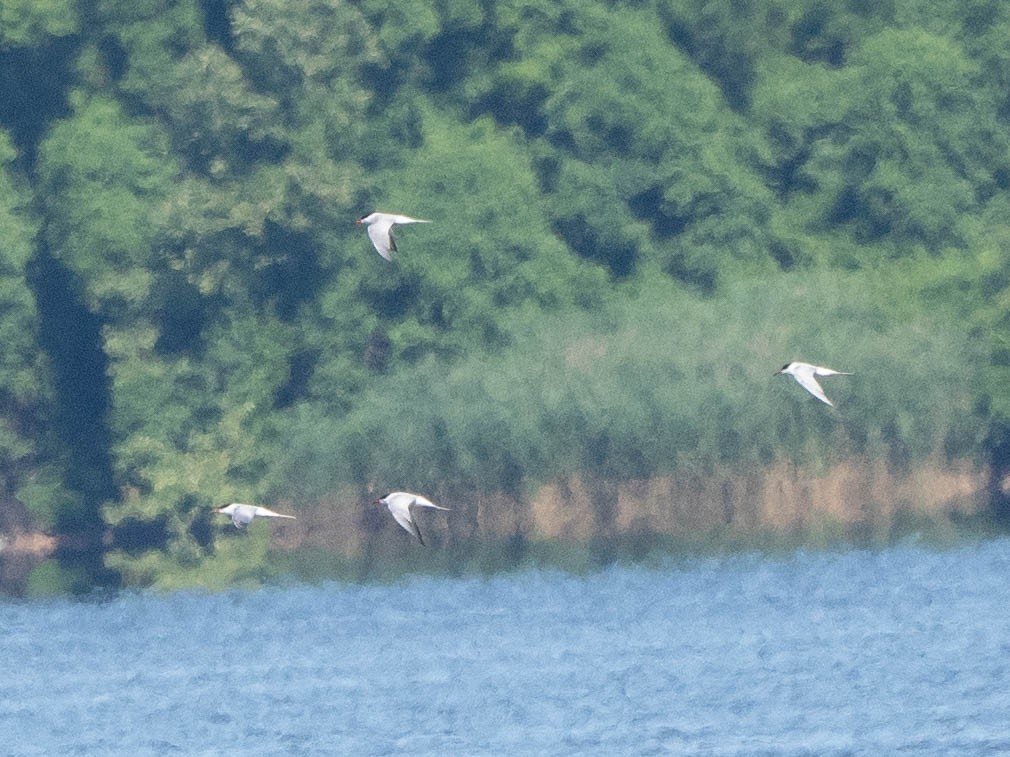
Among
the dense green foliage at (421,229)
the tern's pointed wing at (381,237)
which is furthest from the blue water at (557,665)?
the tern's pointed wing at (381,237)

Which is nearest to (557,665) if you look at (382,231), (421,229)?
(382,231)

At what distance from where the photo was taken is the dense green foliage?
41312 mm

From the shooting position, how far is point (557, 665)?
33.1 m

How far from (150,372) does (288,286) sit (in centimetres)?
303

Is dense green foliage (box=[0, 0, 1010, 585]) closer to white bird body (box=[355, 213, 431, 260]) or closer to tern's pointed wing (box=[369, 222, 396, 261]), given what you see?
white bird body (box=[355, 213, 431, 260])

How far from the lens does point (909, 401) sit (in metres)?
38.8

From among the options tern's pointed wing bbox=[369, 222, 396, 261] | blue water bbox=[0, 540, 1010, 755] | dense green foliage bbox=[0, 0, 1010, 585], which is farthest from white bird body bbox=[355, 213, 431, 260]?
dense green foliage bbox=[0, 0, 1010, 585]

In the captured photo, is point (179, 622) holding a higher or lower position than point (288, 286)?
lower

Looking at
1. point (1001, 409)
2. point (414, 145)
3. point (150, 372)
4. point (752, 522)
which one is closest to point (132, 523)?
point (150, 372)

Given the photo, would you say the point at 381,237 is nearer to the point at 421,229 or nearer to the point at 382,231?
the point at 382,231

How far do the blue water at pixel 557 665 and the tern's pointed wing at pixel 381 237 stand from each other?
5869mm

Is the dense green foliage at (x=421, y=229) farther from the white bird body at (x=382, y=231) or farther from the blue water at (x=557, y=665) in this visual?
the white bird body at (x=382, y=231)

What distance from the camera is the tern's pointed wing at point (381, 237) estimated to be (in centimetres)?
2855

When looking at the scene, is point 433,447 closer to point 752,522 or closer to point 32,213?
point 752,522
